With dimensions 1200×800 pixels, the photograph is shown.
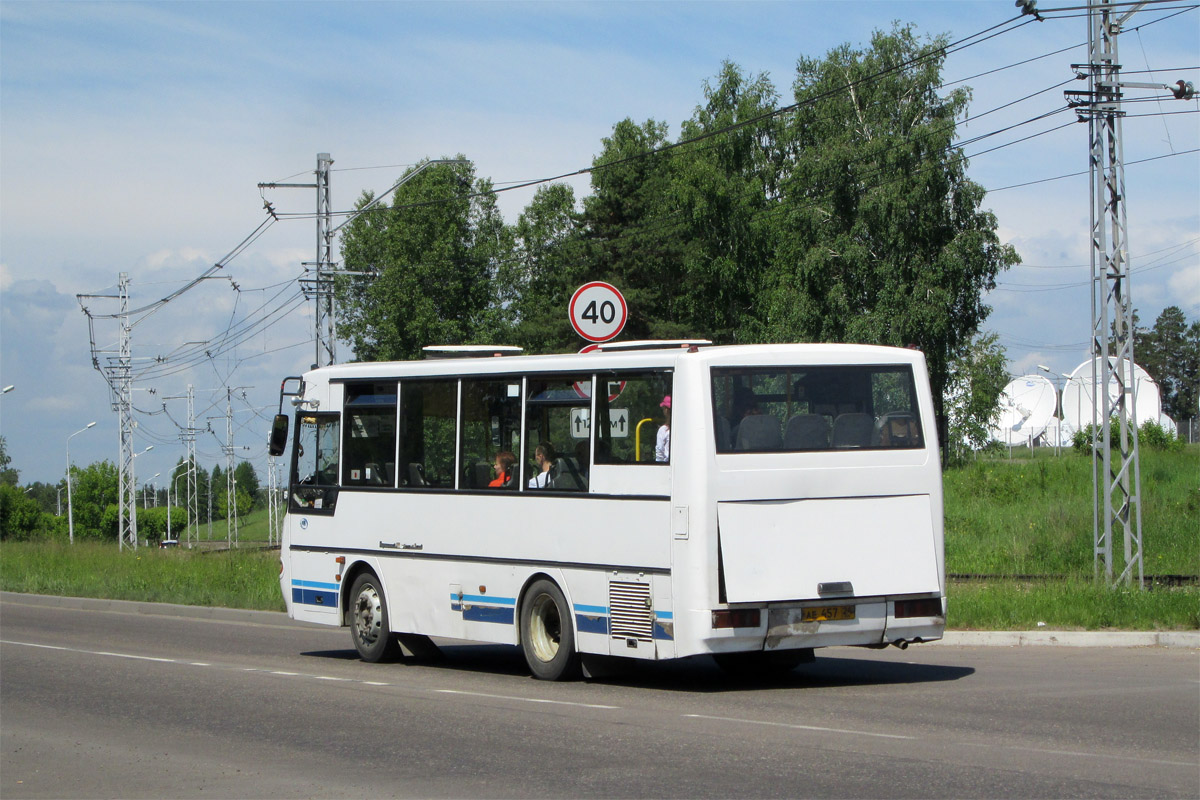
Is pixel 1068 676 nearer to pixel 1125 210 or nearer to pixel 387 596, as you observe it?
pixel 387 596

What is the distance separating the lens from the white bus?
11.5 metres

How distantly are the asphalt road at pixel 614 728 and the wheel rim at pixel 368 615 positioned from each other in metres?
0.35

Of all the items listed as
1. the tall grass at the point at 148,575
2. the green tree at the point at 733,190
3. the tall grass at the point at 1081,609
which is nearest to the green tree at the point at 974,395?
the green tree at the point at 733,190

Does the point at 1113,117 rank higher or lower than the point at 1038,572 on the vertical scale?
higher

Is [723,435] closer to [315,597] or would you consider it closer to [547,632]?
Result: [547,632]

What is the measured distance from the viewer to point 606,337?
1588cm

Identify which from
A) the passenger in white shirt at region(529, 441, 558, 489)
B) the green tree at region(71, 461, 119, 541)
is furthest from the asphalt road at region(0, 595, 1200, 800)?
the green tree at region(71, 461, 119, 541)

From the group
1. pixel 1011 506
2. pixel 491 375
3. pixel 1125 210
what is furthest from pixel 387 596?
pixel 1011 506

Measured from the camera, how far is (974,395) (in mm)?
58500

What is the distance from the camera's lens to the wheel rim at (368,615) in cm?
1504

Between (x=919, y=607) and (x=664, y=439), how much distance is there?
264cm

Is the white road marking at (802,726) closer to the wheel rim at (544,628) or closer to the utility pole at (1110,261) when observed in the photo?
the wheel rim at (544,628)

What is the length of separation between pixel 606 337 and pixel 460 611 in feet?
12.3

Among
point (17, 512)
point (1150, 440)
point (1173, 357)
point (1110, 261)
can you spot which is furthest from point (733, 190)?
point (1173, 357)
